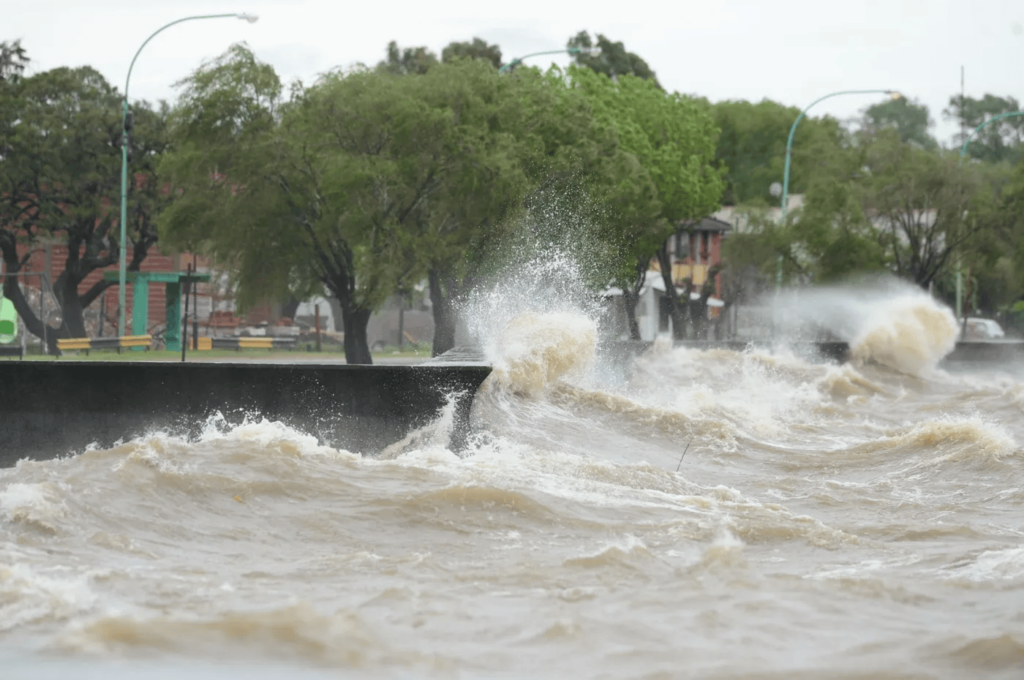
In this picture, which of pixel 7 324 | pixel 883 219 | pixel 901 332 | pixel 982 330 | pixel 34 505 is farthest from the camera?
pixel 982 330

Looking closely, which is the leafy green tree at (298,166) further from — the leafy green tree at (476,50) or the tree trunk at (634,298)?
the leafy green tree at (476,50)

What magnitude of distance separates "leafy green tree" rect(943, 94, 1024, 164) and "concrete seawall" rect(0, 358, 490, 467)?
109 meters

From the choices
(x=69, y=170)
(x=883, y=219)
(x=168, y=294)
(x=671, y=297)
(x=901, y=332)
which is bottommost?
(x=901, y=332)

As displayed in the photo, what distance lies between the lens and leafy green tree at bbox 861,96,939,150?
126m

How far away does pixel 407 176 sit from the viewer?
3138 cm

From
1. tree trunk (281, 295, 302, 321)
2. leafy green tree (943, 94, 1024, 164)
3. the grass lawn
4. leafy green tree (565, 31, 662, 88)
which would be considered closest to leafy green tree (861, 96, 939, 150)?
leafy green tree (943, 94, 1024, 164)

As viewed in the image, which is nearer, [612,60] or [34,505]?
[34,505]

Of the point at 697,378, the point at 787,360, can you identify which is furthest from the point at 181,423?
the point at 787,360

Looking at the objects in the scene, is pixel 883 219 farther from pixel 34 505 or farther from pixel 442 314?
pixel 34 505

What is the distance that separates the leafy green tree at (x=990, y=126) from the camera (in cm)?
A: 11794

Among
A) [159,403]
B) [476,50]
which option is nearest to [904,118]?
[476,50]

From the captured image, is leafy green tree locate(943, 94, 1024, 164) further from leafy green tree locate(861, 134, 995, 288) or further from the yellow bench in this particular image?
the yellow bench

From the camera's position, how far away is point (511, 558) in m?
8.05

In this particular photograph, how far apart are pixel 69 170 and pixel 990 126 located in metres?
97.3
